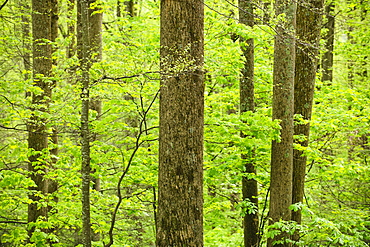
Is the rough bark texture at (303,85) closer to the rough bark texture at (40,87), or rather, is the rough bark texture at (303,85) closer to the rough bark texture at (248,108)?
the rough bark texture at (248,108)

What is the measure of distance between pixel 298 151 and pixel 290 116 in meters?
1.04

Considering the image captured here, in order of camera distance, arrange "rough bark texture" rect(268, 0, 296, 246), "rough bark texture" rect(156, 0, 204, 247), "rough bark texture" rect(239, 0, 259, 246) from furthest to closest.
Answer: "rough bark texture" rect(239, 0, 259, 246) < "rough bark texture" rect(268, 0, 296, 246) < "rough bark texture" rect(156, 0, 204, 247)

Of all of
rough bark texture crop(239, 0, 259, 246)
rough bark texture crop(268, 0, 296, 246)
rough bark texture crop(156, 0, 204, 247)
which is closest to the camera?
rough bark texture crop(156, 0, 204, 247)

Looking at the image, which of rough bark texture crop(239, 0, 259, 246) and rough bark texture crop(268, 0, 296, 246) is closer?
rough bark texture crop(268, 0, 296, 246)

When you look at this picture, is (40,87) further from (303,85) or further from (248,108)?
(303,85)

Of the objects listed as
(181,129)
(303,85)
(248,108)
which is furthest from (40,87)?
(303,85)

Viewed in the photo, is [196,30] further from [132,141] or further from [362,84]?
[362,84]

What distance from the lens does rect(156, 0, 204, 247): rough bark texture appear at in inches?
137

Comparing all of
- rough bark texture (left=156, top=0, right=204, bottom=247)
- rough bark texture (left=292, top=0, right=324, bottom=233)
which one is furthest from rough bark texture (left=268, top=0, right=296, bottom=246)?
rough bark texture (left=156, top=0, right=204, bottom=247)

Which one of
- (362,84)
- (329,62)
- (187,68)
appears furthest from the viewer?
(362,84)

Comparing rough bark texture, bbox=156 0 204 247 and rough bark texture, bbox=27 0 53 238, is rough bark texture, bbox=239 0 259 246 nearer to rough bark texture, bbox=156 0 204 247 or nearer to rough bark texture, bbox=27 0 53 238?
rough bark texture, bbox=156 0 204 247

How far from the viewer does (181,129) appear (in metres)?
3.52

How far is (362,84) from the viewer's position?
1438 cm

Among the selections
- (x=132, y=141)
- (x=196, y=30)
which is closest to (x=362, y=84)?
(x=132, y=141)
